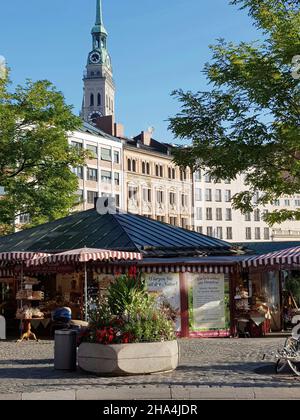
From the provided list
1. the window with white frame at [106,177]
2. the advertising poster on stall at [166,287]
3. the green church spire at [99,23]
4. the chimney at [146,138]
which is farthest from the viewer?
the green church spire at [99,23]

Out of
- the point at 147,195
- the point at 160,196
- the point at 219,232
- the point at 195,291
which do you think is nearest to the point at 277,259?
the point at 195,291

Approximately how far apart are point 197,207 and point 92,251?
72.3m

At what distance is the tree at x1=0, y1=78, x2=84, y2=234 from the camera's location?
3397 cm

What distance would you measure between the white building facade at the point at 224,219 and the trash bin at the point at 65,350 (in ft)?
256

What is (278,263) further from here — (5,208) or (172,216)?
(172,216)

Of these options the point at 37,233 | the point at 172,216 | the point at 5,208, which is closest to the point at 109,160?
Result: the point at 172,216

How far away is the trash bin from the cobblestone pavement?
255mm

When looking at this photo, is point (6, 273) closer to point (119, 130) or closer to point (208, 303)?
point (208, 303)

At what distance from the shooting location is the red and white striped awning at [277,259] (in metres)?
20.8

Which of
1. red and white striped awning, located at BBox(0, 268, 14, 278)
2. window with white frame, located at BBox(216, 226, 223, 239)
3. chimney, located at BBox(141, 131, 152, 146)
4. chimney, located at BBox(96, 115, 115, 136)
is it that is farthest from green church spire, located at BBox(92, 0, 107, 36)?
red and white striped awning, located at BBox(0, 268, 14, 278)

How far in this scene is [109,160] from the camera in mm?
79438

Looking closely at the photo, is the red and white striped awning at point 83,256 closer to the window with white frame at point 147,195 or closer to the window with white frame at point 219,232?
the window with white frame at point 147,195

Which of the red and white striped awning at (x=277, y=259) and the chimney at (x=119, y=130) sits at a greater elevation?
the chimney at (x=119, y=130)

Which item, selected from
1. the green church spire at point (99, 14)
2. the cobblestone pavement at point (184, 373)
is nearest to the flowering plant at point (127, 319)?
the cobblestone pavement at point (184, 373)
